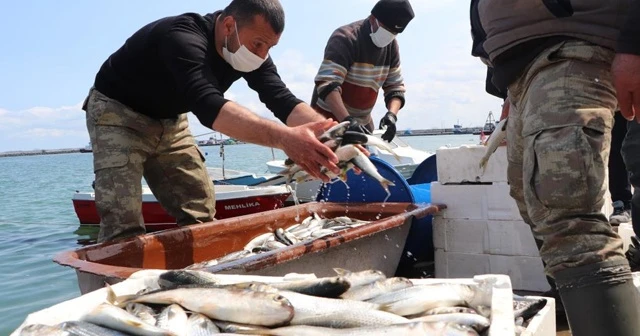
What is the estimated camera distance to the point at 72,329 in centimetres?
217

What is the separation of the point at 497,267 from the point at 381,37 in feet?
10.3

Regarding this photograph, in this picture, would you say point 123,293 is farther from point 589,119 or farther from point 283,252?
point 589,119

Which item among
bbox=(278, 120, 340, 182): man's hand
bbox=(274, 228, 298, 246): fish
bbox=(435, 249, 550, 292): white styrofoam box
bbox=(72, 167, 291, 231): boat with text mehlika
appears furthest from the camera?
bbox=(72, 167, 291, 231): boat with text mehlika

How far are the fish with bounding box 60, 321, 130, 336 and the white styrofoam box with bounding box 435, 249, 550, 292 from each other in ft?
12.1

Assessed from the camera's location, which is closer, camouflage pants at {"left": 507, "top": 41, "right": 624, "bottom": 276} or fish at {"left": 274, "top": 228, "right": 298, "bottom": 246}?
camouflage pants at {"left": 507, "top": 41, "right": 624, "bottom": 276}

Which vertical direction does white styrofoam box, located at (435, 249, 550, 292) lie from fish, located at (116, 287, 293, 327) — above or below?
below

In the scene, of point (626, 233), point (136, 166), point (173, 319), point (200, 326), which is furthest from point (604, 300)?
point (136, 166)

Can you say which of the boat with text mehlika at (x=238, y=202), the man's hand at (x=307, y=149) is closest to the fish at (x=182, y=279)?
the man's hand at (x=307, y=149)

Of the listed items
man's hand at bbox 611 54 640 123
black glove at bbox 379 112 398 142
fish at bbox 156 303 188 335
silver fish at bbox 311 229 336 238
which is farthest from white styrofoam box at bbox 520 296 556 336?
black glove at bbox 379 112 398 142

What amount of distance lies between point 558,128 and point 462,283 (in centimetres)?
80

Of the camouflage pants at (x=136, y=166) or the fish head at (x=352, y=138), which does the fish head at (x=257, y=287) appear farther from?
the camouflage pants at (x=136, y=166)

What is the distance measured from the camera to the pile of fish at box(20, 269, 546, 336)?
7.05 feet

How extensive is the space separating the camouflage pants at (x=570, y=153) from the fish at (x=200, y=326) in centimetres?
136

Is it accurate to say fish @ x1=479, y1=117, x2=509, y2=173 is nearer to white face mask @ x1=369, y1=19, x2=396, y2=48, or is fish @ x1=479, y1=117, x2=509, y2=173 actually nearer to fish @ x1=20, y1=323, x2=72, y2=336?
white face mask @ x1=369, y1=19, x2=396, y2=48
